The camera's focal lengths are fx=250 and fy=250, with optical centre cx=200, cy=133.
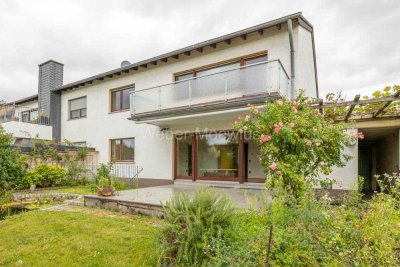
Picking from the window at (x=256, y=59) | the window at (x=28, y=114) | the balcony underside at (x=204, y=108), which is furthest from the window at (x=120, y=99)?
the window at (x=28, y=114)

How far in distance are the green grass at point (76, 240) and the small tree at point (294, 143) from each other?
308 centimetres

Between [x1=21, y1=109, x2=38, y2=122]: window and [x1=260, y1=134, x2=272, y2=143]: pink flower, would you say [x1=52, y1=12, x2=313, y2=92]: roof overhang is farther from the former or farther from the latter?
[x1=21, y1=109, x2=38, y2=122]: window

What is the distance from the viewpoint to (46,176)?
1311 centimetres

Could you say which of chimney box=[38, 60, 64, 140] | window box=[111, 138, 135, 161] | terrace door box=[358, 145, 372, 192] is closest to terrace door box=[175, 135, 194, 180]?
window box=[111, 138, 135, 161]

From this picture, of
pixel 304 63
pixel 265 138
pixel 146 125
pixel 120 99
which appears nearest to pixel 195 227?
pixel 265 138

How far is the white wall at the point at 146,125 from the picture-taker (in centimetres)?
1032

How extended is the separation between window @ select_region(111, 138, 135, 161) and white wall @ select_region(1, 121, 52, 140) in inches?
233

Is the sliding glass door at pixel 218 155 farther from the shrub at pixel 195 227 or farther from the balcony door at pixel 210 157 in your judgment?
the shrub at pixel 195 227

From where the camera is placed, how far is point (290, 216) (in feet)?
13.2

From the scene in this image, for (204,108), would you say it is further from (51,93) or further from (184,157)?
(51,93)

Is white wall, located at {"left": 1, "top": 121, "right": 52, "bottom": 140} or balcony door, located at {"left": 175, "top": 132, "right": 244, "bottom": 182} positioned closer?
balcony door, located at {"left": 175, "top": 132, "right": 244, "bottom": 182}

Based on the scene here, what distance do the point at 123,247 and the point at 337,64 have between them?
21164mm

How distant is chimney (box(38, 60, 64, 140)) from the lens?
18.4 metres

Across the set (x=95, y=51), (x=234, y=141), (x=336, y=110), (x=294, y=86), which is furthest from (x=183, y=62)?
(x=95, y=51)
